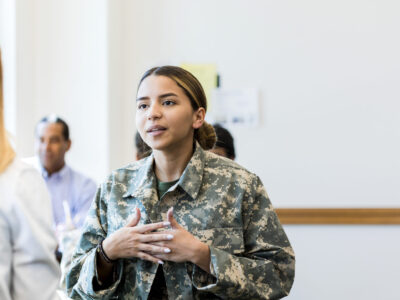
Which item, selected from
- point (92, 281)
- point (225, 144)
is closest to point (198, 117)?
point (92, 281)

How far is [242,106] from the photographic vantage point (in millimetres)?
3801

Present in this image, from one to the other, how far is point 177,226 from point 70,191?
2.20 metres

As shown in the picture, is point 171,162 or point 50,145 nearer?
point 171,162

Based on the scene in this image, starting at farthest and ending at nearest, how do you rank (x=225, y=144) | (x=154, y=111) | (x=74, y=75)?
1. (x=74, y=75)
2. (x=225, y=144)
3. (x=154, y=111)

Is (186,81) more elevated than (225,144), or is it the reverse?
(186,81)

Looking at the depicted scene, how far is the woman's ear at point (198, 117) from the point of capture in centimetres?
162

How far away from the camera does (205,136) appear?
1.77 m

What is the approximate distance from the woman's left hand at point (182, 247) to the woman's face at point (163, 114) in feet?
0.69

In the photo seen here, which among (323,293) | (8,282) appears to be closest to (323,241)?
(323,293)

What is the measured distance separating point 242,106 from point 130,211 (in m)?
2.33

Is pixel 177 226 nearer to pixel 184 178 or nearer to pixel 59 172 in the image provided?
pixel 184 178

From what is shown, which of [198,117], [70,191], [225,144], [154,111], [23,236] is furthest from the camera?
[70,191]

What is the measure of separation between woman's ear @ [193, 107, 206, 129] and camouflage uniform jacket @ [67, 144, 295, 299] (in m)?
0.07

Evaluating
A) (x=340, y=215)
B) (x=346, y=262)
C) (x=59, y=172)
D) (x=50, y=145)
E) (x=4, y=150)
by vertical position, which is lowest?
(x=346, y=262)
